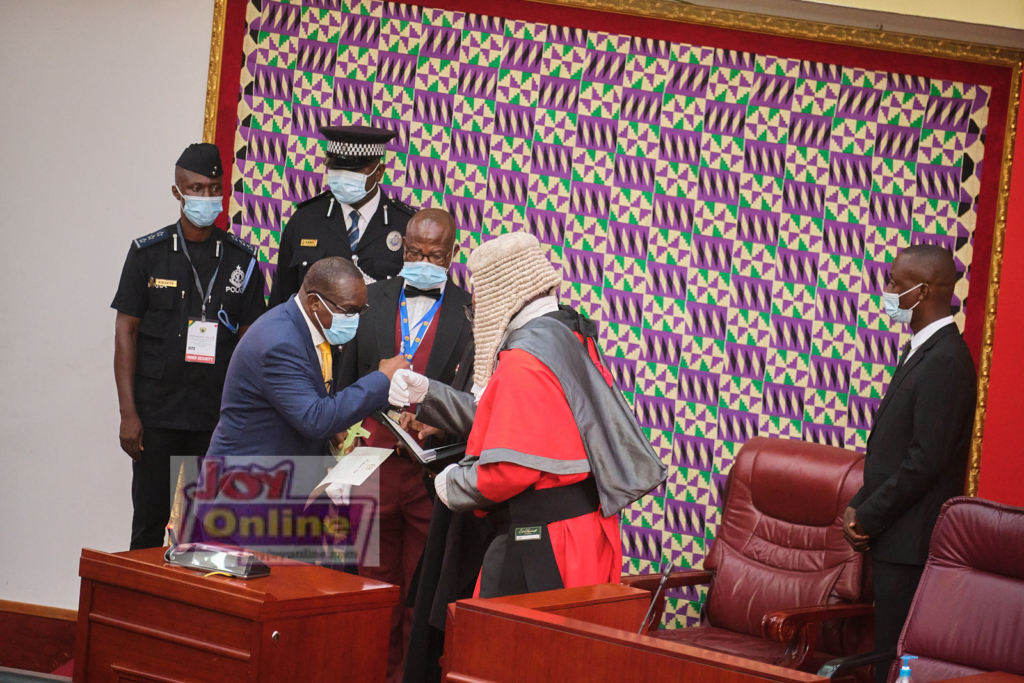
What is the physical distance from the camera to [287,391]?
3291 millimetres

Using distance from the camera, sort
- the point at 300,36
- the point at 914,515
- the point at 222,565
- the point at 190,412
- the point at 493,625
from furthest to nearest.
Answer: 1. the point at 300,36
2. the point at 190,412
3. the point at 914,515
4. the point at 222,565
5. the point at 493,625

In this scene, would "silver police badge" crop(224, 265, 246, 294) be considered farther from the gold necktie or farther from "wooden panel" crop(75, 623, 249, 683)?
"wooden panel" crop(75, 623, 249, 683)

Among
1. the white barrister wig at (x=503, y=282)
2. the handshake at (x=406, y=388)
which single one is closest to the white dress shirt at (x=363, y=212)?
the handshake at (x=406, y=388)

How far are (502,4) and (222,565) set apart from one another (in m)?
3.48

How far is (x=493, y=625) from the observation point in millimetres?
2314

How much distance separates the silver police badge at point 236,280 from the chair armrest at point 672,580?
7.23 ft

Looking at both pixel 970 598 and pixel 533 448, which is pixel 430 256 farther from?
pixel 970 598

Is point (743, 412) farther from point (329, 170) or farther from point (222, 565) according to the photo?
point (222, 565)

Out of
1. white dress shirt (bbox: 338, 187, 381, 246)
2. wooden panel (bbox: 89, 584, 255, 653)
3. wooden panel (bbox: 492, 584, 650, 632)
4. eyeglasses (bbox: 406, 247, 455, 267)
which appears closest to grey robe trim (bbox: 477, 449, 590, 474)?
wooden panel (bbox: 492, 584, 650, 632)

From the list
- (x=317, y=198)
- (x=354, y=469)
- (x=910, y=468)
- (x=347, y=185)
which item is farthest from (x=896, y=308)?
(x=317, y=198)

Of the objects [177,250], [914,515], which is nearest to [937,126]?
[914,515]

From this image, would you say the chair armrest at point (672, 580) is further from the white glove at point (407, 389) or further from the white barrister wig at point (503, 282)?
the white barrister wig at point (503, 282)

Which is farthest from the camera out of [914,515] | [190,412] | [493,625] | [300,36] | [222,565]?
[300,36]

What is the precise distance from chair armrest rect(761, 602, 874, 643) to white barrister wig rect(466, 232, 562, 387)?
59.2 inches
